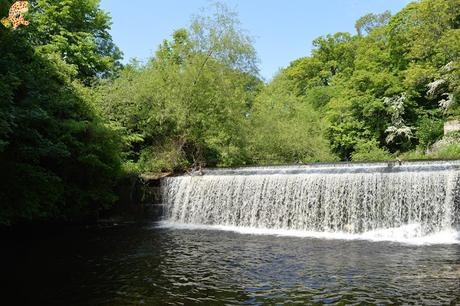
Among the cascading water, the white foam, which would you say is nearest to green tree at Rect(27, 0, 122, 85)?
the cascading water

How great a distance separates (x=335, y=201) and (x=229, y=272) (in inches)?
239

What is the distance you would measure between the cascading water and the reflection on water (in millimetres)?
1643

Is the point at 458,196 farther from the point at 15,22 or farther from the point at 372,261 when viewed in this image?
the point at 15,22

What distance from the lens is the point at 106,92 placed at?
2088 cm

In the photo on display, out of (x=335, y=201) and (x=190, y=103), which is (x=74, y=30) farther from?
(x=335, y=201)

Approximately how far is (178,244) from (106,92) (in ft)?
39.2

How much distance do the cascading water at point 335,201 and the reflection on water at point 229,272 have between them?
1.64 metres

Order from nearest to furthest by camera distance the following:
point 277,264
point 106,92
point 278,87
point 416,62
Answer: point 277,264 → point 106,92 → point 416,62 → point 278,87

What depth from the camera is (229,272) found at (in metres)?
8.06

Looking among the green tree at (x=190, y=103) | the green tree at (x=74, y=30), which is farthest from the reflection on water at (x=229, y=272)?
the green tree at (x=74, y=30)

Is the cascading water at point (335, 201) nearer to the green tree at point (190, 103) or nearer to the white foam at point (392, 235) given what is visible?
the white foam at point (392, 235)

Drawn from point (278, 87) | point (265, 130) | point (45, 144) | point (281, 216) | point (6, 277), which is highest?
point (278, 87)

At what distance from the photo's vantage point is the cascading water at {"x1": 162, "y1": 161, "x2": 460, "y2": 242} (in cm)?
1191

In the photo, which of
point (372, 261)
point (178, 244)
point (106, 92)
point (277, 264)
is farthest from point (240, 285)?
point (106, 92)
